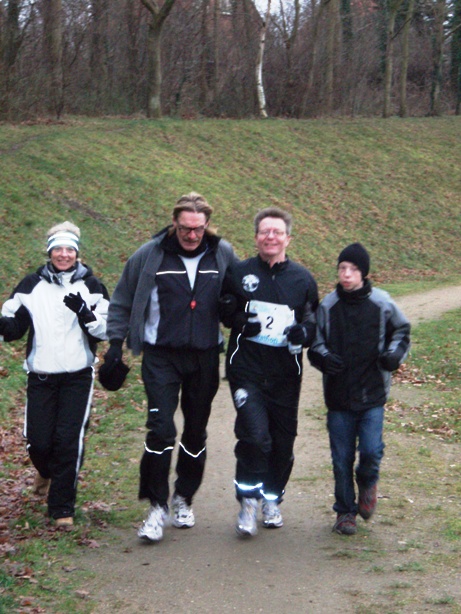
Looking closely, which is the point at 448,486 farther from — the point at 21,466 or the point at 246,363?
the point at 21,466

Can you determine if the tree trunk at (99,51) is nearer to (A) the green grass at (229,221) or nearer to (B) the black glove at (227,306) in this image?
(A) the green grass at (229,221)

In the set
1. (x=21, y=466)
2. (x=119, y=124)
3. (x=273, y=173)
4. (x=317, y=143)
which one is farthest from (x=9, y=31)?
(x=21, y=466)

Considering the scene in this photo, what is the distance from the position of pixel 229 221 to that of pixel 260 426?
1744 centimetres

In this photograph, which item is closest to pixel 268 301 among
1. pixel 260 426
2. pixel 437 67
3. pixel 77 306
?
pixel 260 426

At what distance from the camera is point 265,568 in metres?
5.42

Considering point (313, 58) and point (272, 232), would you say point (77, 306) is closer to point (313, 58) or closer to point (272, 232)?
point (272, 232)

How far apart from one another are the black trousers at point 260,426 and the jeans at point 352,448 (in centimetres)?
30

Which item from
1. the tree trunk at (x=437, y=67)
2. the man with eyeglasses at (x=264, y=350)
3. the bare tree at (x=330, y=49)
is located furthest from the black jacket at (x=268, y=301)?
the tree trunk at (x=437, y=67)

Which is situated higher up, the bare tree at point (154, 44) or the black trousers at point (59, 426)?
the bare tree at point (154, 44)

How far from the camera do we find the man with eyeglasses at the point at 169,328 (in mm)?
5844

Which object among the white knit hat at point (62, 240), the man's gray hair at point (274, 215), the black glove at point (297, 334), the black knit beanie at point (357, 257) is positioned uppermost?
the man's gray hair at point (274, 215)

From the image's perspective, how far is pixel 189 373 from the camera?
5.95 meters

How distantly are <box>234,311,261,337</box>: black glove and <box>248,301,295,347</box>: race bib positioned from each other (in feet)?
0.11

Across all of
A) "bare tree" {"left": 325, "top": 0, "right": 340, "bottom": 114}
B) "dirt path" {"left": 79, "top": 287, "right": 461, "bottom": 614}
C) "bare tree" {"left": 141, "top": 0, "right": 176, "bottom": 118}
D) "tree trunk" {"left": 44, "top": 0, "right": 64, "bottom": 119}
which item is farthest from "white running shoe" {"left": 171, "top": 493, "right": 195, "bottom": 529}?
"bare tree" {"left": 325, "top": 0, "right": 340, "bottom": 114}
